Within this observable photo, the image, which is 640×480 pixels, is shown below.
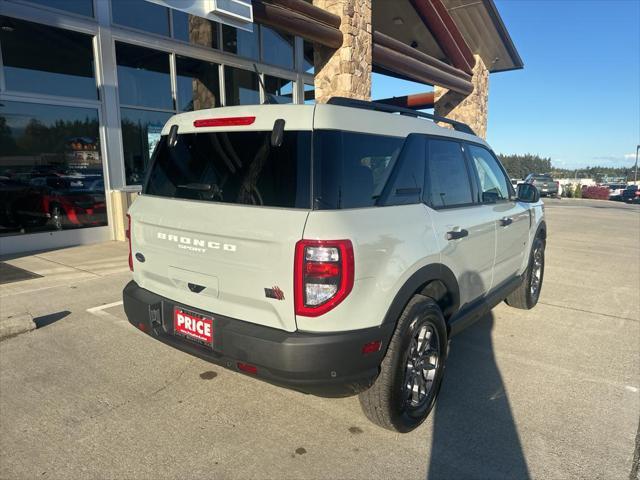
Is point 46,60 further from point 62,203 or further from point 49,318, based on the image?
point 49,318

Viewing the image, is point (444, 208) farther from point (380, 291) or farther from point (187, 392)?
point (187, 392)

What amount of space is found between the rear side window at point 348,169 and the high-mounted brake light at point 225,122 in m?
0.49

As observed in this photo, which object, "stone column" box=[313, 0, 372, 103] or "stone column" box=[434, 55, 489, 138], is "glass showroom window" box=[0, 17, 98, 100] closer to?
"stone column" box=[313, 0, 372, 103]

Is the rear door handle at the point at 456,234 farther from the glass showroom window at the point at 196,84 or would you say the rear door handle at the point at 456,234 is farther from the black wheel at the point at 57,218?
the glass showroom window at the point at 196,84

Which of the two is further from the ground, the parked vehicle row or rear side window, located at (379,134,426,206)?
rear side window, located at (379,134,426,206)

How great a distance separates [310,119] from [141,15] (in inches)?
330

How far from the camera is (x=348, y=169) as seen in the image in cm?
245

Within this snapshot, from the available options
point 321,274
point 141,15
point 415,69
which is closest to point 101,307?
point 321,274

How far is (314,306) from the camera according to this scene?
2281 mm

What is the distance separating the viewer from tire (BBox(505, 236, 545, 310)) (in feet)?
16.4

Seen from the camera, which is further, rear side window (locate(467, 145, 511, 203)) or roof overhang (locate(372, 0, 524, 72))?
roof overhang (locate(372, 0, 524, 72))

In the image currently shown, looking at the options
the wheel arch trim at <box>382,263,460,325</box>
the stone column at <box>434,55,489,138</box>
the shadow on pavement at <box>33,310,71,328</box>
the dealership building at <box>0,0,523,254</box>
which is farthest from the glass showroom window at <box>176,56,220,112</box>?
the wheel arch trim at <box>382,263,460,325</box>

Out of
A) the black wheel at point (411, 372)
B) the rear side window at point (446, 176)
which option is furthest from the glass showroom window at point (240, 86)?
the black wheel at point (411, 372)

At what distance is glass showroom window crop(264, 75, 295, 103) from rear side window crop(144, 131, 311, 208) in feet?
30.5
